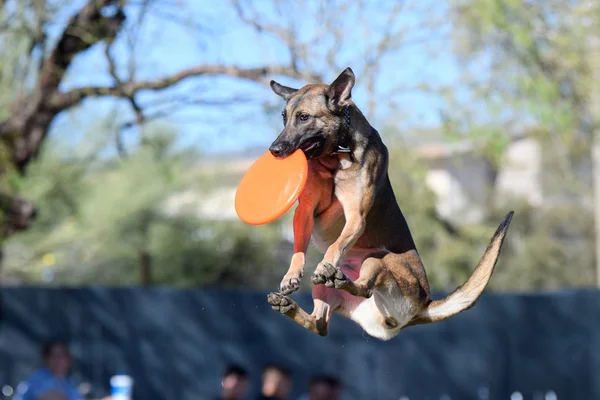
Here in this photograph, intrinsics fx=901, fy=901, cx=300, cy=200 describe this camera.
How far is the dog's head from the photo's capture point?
413 centimetres

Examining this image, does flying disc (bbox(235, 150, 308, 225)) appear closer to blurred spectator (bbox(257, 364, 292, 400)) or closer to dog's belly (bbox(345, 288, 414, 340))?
dog's belly (bbox(345, 288, 414, 340))

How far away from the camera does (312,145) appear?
13.6 feet

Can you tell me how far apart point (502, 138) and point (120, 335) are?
597cm

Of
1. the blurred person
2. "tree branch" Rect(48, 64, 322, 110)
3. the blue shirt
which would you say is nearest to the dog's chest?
"tree branch" Rect(48, 64, 322, 110)

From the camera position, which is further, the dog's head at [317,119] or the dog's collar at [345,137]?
the dog's collar at [345,137]

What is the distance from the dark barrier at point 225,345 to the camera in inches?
496

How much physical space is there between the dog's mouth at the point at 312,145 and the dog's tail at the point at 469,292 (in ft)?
3.61

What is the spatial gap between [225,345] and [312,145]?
29.8 feet

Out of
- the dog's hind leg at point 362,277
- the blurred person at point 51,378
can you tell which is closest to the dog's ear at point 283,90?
the dog's hind leg at point 362,277

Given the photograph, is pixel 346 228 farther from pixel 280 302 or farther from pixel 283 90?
pixel 283 90

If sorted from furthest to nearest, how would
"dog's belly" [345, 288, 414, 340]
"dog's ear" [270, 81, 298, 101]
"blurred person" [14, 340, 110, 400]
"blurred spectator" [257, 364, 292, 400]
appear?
"blurred spectator" [257, 364, 292, 400] < "blurred person" [14, 340, 110, 400] < "dog's belly" [345, 288, 414, 340] < "dog's ear" [270, 81, 298, 101]

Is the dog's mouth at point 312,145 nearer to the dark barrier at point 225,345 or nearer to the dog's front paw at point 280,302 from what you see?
the dog's front paw at point 280,302

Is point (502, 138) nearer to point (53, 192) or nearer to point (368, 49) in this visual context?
point (368, 49)

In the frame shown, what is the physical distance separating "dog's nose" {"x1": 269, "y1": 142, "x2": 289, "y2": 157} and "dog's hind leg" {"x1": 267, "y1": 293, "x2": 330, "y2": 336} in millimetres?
637
